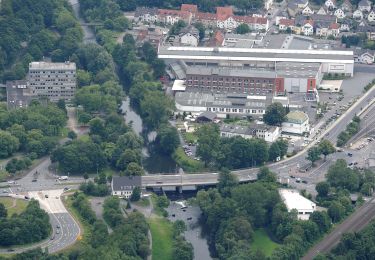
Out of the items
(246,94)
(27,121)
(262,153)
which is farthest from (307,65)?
(27,121)

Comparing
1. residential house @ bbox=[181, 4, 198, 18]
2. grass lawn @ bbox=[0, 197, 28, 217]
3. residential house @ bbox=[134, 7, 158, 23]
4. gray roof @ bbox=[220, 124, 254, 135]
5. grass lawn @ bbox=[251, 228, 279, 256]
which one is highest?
residential house @ bbox=[181, 4, 198, 18]

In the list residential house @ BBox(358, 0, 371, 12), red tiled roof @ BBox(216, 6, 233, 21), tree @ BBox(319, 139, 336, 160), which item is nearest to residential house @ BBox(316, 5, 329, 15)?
residential house @ BBox(358, 0, 371, 12)

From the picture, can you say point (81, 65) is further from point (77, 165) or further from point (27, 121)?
point (77, 165)

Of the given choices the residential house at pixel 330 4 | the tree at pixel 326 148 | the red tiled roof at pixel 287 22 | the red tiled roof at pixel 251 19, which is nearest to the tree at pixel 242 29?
the red tiled roof at pixel 251 19

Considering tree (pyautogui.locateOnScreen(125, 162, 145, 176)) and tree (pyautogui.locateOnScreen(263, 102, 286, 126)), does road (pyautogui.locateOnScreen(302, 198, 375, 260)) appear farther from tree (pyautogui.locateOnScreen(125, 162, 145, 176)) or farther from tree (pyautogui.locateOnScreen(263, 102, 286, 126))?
tree (pyautogui.locateOnScreen(125, 162, 145, 176))

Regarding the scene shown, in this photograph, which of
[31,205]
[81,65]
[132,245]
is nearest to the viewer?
[132,245]

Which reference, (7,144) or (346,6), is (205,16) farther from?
(7,144)
